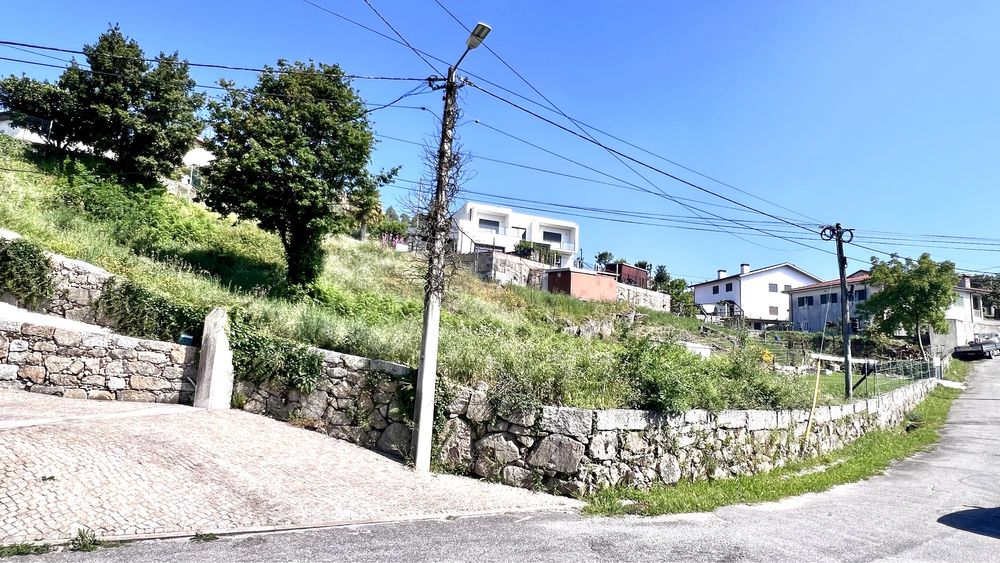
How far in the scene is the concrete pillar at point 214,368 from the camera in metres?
8.60

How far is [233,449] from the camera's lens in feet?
22.2

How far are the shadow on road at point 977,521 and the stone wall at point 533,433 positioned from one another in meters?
2.65

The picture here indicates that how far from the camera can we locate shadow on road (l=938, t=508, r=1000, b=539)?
648 cm

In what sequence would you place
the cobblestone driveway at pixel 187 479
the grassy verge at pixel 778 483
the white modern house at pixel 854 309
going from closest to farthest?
the cobblestone driveway at pixel 187 479 < the grassy verge at pixel 778 483 < the white modern house at pixel 854 309

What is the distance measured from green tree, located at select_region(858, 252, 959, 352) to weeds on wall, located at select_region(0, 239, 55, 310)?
36773mm

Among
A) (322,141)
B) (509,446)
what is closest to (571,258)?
(322,141)

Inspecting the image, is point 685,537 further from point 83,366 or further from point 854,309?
point 854,309

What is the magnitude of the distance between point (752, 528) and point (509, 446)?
3176mm

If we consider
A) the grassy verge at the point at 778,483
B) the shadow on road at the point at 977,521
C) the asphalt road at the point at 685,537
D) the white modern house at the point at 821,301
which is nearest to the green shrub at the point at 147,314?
the asphalt road at the point at 685,537

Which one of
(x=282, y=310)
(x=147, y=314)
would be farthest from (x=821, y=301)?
(x=147, y=314)

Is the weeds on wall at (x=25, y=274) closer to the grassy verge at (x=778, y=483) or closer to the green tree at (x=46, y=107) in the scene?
the grassy verge at (x=778, y=483)

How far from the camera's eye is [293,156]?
13906 millimetres

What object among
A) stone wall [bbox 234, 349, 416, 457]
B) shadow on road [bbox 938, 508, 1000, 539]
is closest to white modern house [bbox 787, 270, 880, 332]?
shadow on road [bbox 938, 508, 1000, 539]

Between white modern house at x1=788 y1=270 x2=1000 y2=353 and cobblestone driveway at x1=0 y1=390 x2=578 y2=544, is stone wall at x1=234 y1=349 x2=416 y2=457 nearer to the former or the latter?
cobblestone driveway at x1=0 y1=390 x2=578 y2=544
